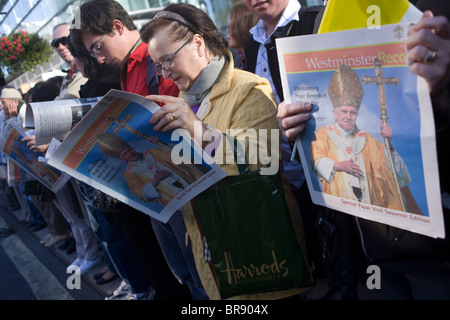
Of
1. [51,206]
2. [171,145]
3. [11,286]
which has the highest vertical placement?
[171,145]

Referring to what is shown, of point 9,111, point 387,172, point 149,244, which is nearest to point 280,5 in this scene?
point 387,172

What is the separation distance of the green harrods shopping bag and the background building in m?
4.07

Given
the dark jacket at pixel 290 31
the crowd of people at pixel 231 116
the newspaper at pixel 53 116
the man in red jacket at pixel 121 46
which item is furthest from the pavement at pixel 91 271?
the dark jacket at pixel 290 31

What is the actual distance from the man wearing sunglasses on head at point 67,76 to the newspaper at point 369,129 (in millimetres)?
2182

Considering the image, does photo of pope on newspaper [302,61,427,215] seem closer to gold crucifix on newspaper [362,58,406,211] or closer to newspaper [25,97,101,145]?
gold crucifix on newspaper [362,58,406,211]

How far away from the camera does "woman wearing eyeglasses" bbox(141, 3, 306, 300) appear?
139 cm

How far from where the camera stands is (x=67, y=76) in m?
3.15

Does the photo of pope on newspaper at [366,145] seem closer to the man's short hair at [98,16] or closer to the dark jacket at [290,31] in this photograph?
the dark jacket at [290,31]

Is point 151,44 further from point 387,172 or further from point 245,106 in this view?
point 387,172

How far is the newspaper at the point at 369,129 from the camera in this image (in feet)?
2.92

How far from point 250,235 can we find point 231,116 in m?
0.44

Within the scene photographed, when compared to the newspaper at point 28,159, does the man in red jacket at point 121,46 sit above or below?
above

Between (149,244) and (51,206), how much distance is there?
2.47 meters

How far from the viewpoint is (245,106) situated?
4.60 feet
